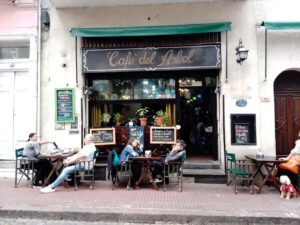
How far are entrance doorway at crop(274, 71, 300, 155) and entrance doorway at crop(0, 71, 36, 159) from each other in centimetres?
708

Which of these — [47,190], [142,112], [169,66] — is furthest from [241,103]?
[47,190]

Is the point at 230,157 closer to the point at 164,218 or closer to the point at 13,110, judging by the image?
the point at 164,218

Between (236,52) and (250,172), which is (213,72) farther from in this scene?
(250,172)

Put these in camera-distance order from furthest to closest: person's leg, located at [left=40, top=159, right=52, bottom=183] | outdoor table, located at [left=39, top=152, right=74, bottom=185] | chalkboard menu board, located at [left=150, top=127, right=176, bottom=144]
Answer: chalkboard menu board, located at [left=150, top=127, right=176, bottom=144] → person's leg, located at [left=40, top=159, right=52, bottom=183] → outdoor table, located at [left=39, top=152, right=74, bottom=185]

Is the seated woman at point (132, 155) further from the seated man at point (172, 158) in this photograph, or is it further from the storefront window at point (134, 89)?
the storefront window at point (134, 89)

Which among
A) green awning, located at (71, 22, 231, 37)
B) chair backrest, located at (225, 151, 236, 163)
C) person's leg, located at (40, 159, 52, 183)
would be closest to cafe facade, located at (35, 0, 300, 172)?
green awning, located at (71, 22, 231, 37)

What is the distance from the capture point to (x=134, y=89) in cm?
916

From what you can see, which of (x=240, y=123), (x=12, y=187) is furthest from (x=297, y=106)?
(x=12, y=187)

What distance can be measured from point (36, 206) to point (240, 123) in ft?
17.7

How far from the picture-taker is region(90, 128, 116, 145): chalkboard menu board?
8602 mm

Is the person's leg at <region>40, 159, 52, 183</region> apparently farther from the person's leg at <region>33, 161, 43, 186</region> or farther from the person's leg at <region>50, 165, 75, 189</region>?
the person's leg at <region>50, 165, 75, 189</region>

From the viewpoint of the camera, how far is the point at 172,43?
28.0ft

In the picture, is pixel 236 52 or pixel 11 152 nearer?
pixel 236 52

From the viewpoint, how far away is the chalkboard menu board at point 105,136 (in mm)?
8602
